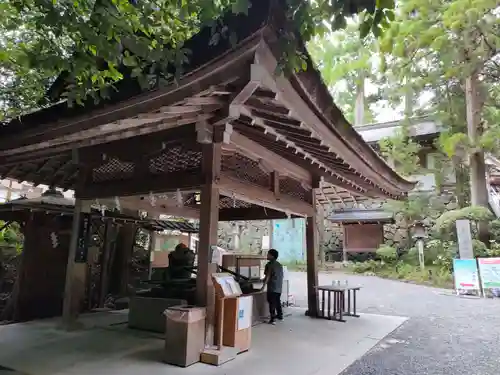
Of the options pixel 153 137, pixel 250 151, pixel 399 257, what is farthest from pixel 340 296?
pixel 399 257

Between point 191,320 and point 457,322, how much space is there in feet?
19.5

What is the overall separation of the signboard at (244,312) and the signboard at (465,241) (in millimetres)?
10653

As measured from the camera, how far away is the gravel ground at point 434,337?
4.35 metres

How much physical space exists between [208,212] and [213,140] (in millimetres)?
893

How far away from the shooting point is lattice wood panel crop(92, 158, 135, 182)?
5.64 meters

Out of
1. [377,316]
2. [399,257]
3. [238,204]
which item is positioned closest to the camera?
[377,316]

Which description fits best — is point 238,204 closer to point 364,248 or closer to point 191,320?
point 191,320

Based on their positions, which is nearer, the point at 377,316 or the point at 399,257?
the point at 377,316

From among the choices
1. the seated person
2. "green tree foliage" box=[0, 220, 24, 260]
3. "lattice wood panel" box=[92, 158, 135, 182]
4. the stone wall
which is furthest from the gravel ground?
the stone wall

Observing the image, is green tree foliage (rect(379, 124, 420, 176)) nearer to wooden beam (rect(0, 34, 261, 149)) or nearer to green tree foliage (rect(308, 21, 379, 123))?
green tree foliage (rect(308, 21, 379, 123))

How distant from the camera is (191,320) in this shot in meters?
4.04

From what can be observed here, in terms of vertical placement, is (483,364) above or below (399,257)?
below

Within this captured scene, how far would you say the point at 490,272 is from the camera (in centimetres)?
1096

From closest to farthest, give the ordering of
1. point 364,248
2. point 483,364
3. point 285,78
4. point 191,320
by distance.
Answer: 1. point 285,78
2. point 191,320
3. point 483,364
4. point 364,248
